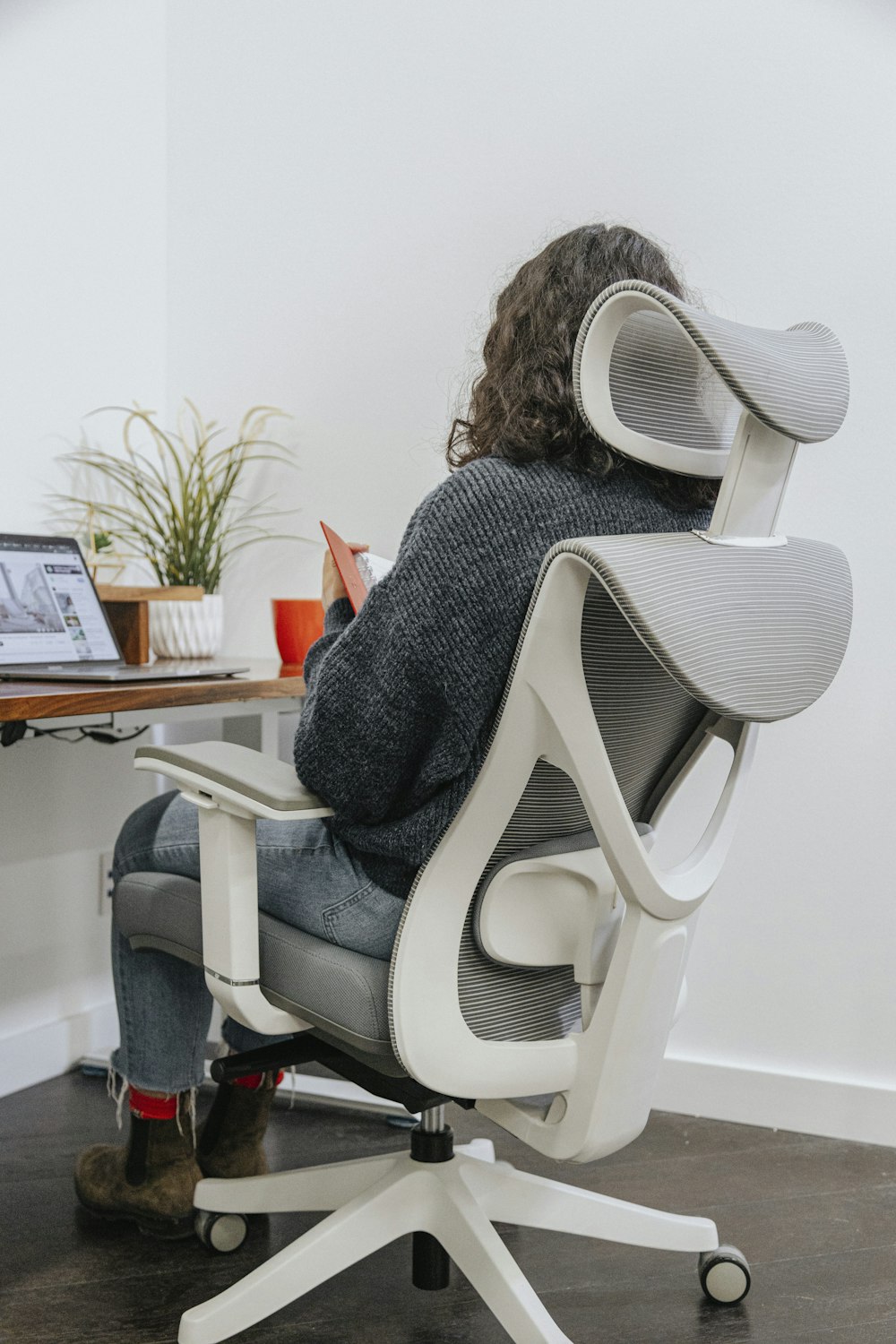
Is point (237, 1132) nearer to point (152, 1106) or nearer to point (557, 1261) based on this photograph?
point (152, 1106)

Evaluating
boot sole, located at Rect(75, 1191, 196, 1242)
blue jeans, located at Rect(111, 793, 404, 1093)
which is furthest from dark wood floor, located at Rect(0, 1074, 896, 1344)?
blue jeans, located at Rect(111, 793, 404, 1093)

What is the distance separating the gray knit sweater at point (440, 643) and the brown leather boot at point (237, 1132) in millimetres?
760

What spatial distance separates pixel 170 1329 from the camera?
1.46 metres

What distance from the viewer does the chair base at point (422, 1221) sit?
1345mm

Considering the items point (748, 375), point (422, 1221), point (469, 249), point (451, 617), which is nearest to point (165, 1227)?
point (422, 1221)

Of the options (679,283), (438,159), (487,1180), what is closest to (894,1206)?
(487,1180)

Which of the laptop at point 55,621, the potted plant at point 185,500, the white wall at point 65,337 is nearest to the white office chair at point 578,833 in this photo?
the laptop at point 55,621

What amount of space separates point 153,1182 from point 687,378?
1297 millimetres

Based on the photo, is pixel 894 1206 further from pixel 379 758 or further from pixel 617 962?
pixel 379 758

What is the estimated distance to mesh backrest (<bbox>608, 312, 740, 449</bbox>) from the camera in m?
1.06

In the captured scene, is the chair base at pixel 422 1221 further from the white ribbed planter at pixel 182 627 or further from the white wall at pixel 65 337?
the white ribbed planter at pixel 182 627

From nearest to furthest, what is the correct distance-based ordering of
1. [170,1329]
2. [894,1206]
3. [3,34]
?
[170,1329] < [894,1206] < [3,34]

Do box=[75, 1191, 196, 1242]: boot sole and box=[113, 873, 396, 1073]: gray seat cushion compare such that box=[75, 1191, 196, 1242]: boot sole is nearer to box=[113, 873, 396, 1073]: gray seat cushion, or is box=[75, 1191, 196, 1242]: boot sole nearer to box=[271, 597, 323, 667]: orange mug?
box=[113, 873, 396, 1073]: gray seat cushion

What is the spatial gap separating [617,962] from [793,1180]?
1033 mm
